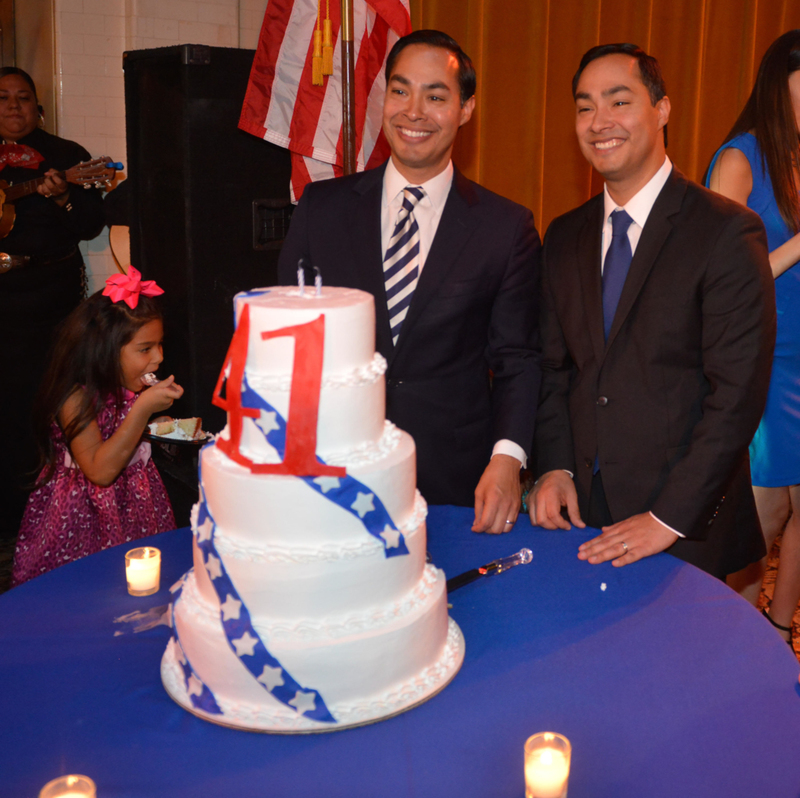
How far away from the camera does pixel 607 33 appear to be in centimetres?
443

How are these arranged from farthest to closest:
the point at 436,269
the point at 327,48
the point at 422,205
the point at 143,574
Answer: the point at 327,48, the point at 422,205, the point at 436,269, the point at 143,574

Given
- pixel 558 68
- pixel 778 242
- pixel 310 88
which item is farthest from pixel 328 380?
pixel 558 68

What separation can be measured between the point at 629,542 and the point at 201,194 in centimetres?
238

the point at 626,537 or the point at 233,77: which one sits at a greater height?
the point at 233,77

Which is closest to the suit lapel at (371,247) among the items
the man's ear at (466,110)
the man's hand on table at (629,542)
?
the man's ear at (466,110)

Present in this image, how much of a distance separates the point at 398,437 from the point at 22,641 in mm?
682

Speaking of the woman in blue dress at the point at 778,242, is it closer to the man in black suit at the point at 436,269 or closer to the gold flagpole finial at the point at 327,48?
the man in black suit at the point at 436,269

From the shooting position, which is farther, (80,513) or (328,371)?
(80,513)

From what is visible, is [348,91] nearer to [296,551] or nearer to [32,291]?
[32,291]

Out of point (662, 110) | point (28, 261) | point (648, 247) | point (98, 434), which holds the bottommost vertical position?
point (98, 434)

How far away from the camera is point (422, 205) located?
2254mm

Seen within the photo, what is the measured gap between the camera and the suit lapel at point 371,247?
2141mm

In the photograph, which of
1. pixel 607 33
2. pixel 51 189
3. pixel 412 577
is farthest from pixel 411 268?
pixel 607 33

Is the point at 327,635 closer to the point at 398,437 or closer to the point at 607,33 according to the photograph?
the point at 398,437
